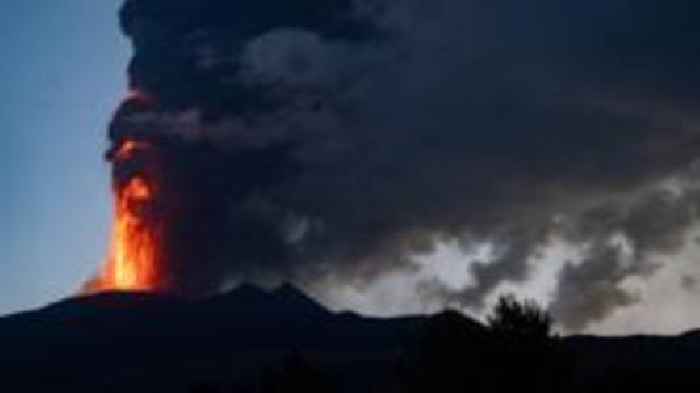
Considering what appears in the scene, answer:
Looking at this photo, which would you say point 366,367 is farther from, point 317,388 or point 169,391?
point 317,388

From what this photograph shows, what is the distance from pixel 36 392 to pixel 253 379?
30977 millimetres

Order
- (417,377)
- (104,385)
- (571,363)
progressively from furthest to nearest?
(104,385) → (417,377) → (571,363)

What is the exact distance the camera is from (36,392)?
180 m

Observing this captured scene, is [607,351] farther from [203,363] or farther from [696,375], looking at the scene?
[696,375]

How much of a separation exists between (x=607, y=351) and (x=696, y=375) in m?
140

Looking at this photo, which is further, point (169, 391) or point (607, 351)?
point (607, 351)

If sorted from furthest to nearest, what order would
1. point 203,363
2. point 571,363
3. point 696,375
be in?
point 203,363, point 696,375, point 571,363

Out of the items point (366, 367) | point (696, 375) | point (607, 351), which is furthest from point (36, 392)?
point (696, 375)

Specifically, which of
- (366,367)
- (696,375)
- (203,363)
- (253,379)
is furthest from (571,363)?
(203,363)

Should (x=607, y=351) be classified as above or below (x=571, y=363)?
above

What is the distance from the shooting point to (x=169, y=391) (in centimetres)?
17550

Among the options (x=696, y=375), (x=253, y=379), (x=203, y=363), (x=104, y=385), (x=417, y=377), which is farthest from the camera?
(x=203, y=363)

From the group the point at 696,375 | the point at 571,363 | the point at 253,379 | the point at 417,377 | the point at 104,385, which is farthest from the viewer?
the point at 104,385

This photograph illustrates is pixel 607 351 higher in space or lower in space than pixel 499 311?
higher
